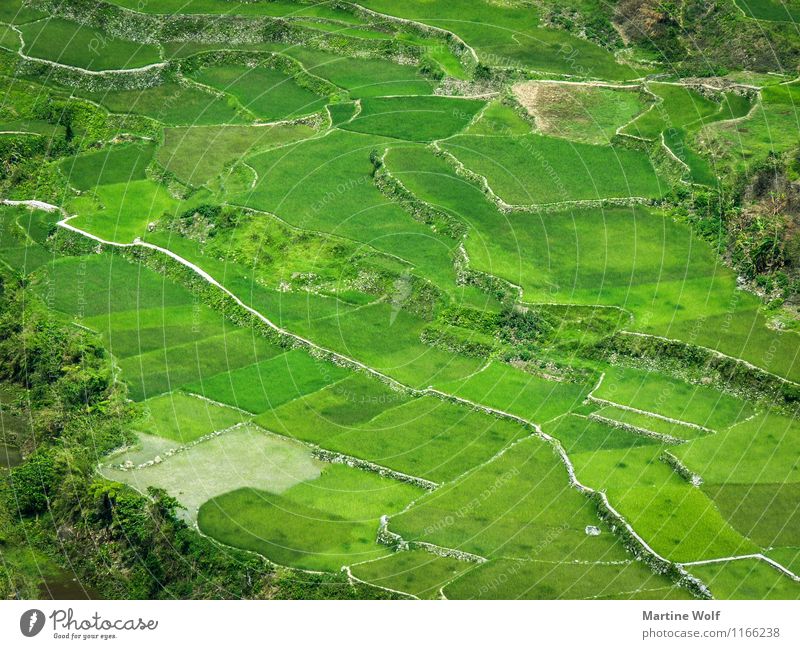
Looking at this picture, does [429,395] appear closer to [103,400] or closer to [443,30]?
[103,400]

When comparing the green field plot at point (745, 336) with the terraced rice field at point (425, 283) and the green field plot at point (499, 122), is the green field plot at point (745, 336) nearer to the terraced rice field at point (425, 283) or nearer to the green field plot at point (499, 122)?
the terraced rice field at point (425, 283)

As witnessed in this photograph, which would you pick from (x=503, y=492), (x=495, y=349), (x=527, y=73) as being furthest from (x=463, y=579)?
(x=527, y=73)

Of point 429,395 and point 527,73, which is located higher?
point 527,73

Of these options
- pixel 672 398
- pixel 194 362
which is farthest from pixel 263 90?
pixel 672 398

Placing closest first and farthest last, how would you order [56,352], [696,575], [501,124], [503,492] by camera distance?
[696,575]
[503,492]
[56,352]
[501,124]

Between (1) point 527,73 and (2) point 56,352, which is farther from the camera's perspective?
(1) point 527,73

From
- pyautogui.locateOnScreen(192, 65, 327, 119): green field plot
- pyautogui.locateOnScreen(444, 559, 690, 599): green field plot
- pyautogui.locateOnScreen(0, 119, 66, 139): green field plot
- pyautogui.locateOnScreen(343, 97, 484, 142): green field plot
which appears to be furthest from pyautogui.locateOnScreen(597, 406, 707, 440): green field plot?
pyautogui.locateOnScreen(0, 119, 66, 139): green field plot
